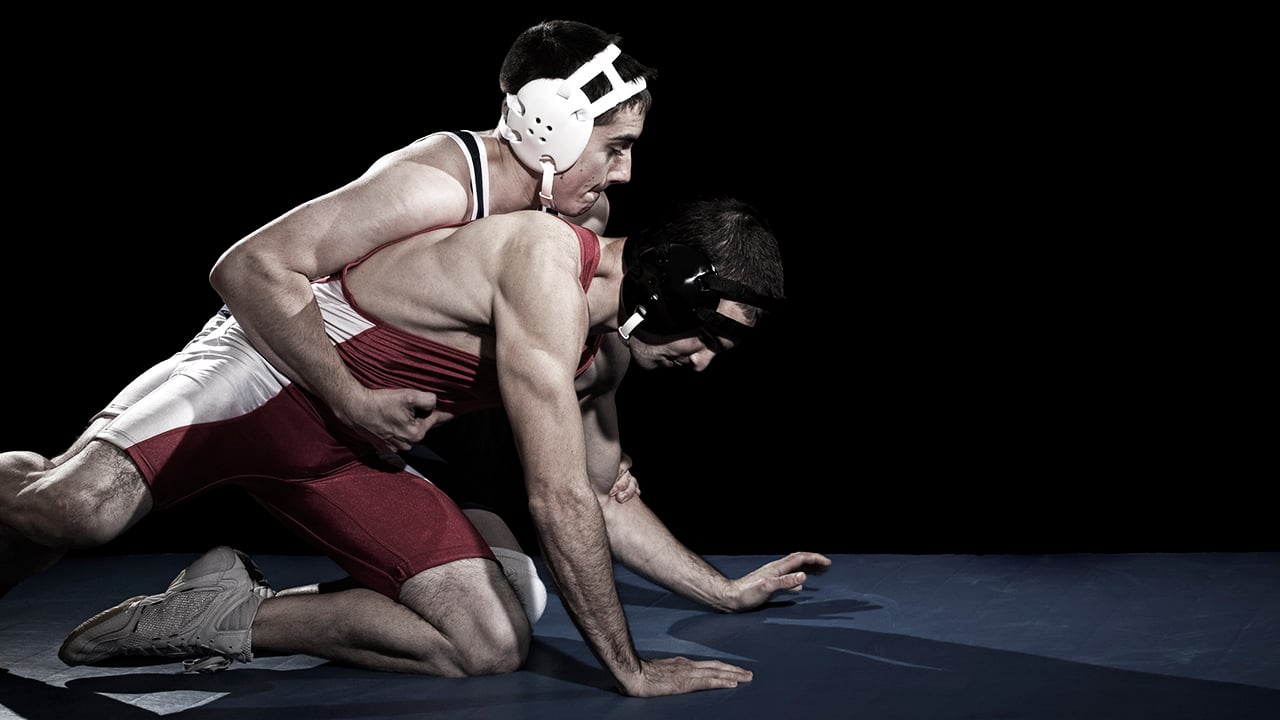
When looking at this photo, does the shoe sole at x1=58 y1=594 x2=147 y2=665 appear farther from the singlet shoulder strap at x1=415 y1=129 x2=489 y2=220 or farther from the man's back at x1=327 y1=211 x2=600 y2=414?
the singlet shoulder strap at x1=415 y1=129 x2=489 y2=220

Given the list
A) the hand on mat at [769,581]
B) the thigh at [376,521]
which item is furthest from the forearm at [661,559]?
the thigh at [376,521]

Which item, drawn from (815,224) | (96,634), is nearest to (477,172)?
(96,634)

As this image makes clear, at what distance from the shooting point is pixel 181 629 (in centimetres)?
271

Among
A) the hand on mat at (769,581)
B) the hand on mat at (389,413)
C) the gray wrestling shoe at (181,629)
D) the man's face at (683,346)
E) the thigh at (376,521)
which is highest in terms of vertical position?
the man's face at (683,346)

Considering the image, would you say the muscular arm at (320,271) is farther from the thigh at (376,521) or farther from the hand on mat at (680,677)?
the hand on mat at (680,677)

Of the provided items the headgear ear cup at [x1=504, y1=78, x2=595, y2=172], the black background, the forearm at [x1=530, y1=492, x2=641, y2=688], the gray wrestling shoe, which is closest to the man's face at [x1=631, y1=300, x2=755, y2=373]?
the forearm at [x1=530, y1=492, x2=641, y2=688]

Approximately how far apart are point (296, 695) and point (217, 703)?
138 mm

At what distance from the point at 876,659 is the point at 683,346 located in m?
0.70

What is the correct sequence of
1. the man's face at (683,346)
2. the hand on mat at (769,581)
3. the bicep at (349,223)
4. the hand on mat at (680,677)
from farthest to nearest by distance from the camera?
the hand on mat at (769,581) < the bicep at (349,223) < the man's face at (683,346) < the hand on mat at (680,677)

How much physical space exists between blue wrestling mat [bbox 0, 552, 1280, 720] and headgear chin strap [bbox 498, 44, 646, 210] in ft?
3.27

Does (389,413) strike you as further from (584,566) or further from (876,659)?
(876,659)

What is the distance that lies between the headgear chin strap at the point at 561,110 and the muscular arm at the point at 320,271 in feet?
0.79

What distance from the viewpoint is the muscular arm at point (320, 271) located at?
8.55 ft

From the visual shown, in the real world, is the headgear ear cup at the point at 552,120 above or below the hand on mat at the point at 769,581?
above
